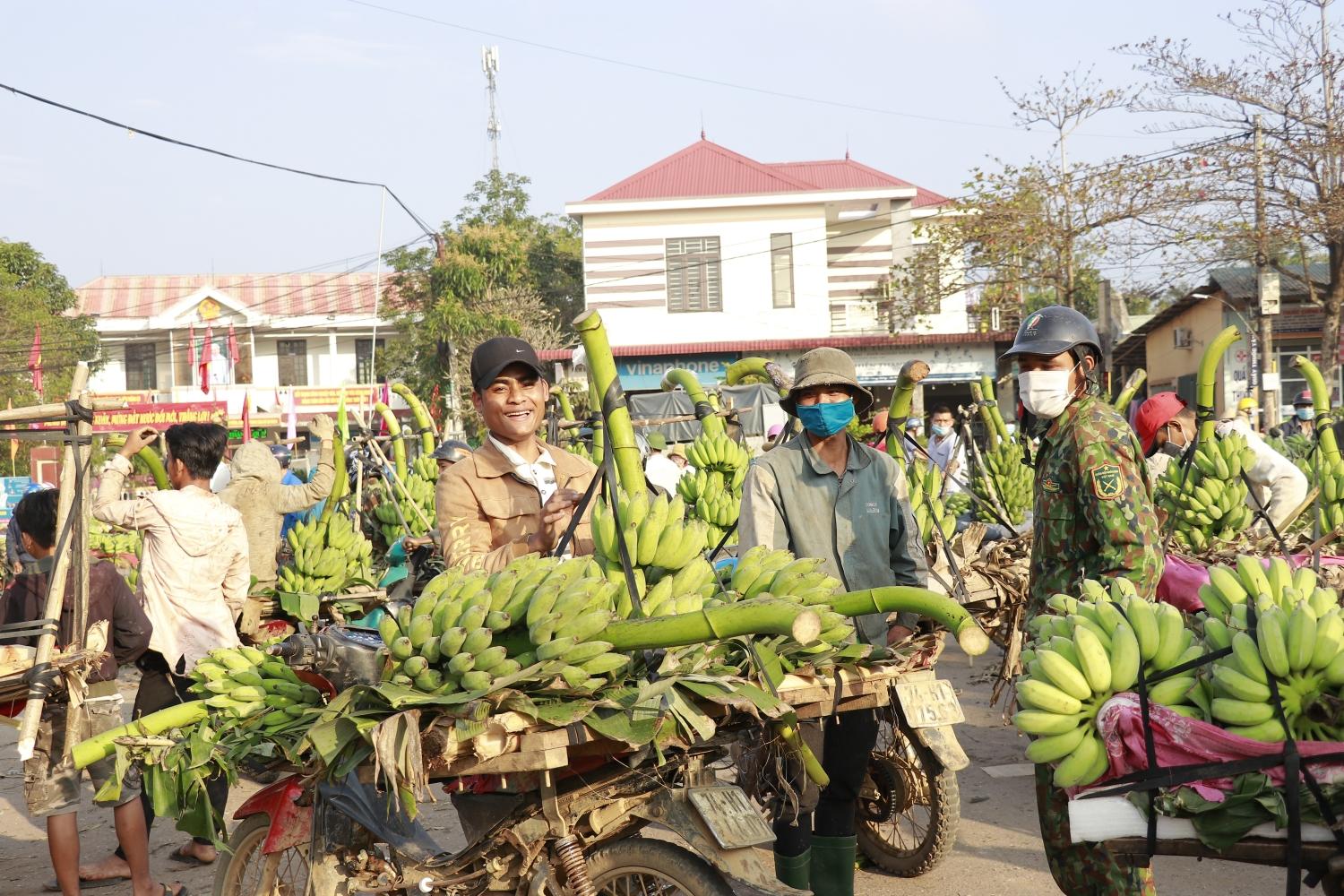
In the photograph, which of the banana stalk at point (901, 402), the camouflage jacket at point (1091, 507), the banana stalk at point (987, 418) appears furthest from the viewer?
→ the banana stalk at point (987, 418)

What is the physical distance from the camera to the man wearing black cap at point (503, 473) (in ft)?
13.3

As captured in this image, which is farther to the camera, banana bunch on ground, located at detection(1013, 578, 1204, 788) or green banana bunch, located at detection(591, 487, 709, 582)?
green banana bunch, located at detection(591, 487, 709, 582)

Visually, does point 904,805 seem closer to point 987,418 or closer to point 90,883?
point 90,883

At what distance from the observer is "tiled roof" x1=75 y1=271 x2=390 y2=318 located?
50688 millimetres

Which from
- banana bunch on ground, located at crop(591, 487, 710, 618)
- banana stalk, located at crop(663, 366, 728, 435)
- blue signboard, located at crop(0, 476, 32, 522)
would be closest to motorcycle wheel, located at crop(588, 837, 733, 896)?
banana bunch on ground, located at crop(591, 487, 710, 618)

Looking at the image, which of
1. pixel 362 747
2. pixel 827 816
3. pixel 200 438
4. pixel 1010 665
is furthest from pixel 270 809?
pixel 1010 665

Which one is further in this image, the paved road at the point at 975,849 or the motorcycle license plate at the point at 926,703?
the paved road at the point at 975,849

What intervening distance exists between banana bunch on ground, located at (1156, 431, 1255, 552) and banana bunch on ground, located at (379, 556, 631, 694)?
15.8 feet

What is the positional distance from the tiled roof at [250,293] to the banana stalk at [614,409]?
Result: 4780 centimetres

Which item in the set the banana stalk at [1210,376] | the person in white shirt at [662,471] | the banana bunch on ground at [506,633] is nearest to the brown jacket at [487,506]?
the banana bunch on ground at [506,633]

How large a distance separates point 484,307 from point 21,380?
1318 cm

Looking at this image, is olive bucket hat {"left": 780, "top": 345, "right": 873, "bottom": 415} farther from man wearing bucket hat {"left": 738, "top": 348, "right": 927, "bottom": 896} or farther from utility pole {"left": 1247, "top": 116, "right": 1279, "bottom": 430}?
utility pole {"left": 1247, "top": 116, "right": 1279, "bottom": 430}

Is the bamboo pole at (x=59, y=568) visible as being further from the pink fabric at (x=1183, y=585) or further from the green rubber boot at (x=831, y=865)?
the pink fabric at (x=1183, y=585)

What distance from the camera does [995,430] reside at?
10531 millimetres
